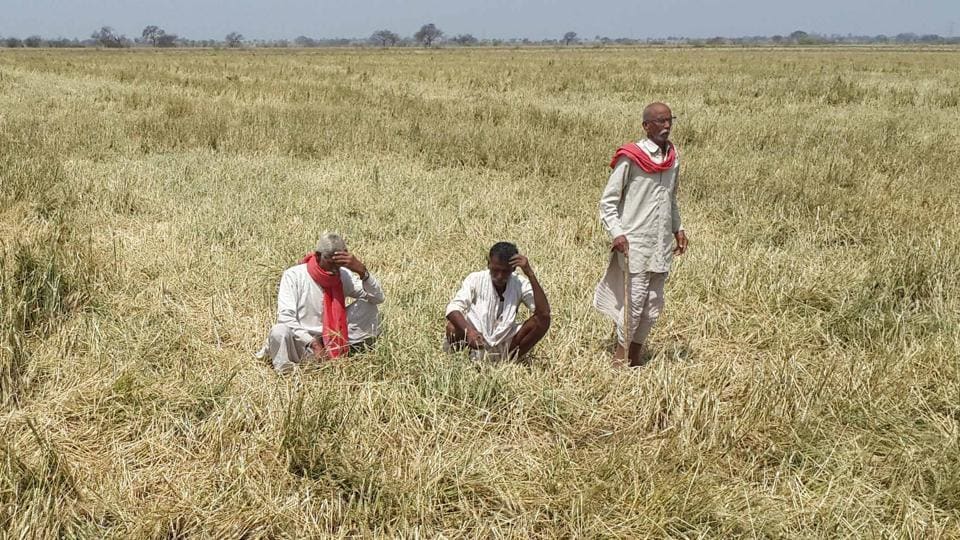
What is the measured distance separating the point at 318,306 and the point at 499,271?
1009mm

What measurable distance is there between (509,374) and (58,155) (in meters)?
7.91

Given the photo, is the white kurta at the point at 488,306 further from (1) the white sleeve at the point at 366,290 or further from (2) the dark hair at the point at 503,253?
(1) the white sleeve at the point at 366,290

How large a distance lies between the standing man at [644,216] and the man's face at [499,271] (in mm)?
592

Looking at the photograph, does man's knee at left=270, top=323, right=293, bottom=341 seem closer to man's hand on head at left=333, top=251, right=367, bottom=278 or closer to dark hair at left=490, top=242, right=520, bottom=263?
man's hand on head at left=333, top=251, right=367, bottom=278

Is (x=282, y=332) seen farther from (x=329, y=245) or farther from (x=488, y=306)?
(x=488, y=306)

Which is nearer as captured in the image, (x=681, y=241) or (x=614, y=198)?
(x=614, y=198)

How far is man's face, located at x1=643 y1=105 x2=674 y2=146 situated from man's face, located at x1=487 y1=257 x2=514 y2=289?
3.25 feet

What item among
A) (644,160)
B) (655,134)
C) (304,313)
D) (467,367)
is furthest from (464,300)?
(655,134)

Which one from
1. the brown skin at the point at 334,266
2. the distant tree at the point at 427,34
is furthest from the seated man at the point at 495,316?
the distant tree at the point at 427,34

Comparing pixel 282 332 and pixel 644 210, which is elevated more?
pixel 644 210

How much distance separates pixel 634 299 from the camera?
144 inches

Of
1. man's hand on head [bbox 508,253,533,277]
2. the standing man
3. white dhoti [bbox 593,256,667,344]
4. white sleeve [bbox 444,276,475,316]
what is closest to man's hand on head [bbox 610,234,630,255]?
the standing man

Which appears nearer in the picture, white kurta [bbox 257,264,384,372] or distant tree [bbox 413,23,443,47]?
white kurta [bbox 257,264,384,372]

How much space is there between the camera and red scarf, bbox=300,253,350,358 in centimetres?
359
